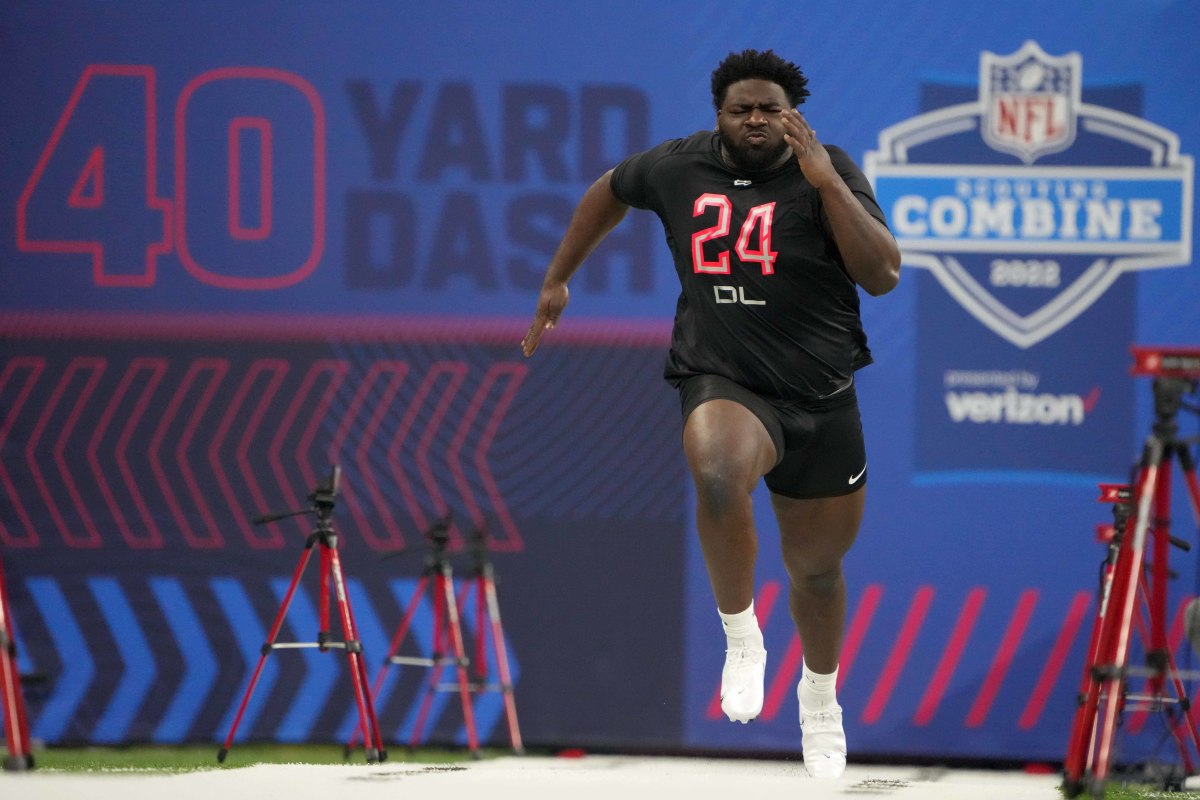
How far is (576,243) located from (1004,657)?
3736 mm

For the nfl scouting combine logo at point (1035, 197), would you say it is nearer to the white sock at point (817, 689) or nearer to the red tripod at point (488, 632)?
the red tripod at point (488, 632)

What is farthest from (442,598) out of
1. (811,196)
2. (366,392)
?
(811,196)

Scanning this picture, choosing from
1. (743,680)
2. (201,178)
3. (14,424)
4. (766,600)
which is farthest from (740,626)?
(14,424)

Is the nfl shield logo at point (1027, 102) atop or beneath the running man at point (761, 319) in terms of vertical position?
atop

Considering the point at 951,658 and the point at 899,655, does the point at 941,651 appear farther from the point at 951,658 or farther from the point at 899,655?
the point at 899,655

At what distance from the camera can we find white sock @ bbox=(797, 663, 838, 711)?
13.8 ft

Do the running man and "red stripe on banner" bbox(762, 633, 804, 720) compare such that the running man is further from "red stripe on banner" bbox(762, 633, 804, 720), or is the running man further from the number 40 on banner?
the number 40 on banner

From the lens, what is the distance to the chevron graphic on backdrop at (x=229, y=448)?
23.2 feet

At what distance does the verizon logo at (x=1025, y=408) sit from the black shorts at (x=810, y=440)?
10.5 ft

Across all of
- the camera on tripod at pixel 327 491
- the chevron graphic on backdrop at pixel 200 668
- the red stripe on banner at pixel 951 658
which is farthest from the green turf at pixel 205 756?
the red stripe on banner at pixel 951 658

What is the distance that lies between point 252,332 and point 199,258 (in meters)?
0.43

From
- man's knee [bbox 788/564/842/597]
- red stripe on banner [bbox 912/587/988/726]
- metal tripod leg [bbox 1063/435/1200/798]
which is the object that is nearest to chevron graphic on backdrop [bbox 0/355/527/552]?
red stripe on banner [bbox 912/587/988/726]

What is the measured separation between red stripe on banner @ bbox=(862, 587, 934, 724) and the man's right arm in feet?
11.2

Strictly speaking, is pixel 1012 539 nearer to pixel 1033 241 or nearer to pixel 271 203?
pixel 1033 241
